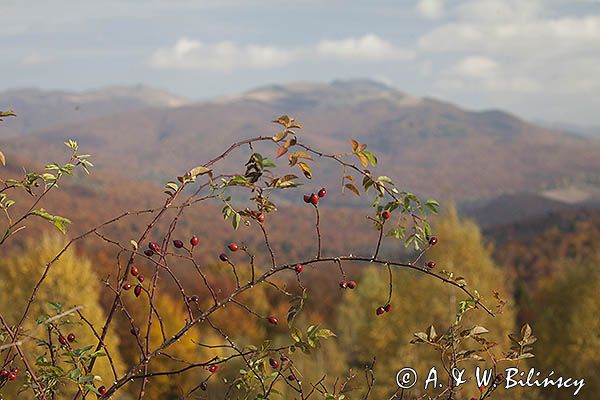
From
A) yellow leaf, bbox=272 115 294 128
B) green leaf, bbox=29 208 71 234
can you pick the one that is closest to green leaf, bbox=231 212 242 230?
yellow leaf, bbox=272 115 294 128

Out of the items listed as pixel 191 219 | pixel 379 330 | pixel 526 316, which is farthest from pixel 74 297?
pixel 191 219

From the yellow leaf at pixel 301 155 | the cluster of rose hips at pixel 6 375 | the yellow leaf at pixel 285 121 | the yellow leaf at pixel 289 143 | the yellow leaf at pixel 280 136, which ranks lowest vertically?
the cluster of rose hips at pixel 6 375

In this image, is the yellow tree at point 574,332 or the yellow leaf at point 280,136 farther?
the yellow tree at point 574,332

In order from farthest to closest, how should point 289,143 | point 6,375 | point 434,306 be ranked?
point 434,306 < point 6,375 < point 289,143

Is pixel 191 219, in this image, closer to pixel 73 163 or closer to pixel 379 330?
pixel 379 330

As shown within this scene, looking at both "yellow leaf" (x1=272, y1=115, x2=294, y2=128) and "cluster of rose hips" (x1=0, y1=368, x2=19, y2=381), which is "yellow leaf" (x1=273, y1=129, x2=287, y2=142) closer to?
"yellow leaf" (x1=272, y1=115, x2=294, y2=128)

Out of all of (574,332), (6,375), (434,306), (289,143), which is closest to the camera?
(289,143)

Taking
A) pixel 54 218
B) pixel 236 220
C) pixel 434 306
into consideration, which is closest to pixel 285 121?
pixel 236 220

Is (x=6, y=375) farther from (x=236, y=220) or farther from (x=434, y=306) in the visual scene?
(x=434, y=306)

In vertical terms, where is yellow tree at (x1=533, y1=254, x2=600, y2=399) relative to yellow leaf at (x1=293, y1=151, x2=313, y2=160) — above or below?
below

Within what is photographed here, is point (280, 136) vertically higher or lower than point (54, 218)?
higher

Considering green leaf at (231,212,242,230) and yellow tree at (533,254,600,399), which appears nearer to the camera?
green leaf at (231,212,242,230)

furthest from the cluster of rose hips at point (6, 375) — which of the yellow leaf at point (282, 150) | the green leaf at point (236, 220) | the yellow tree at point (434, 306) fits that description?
the yellow tree at point (434, 306)

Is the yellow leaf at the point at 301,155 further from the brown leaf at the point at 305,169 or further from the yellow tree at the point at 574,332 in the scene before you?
the yellow tree at the point at 574,332
